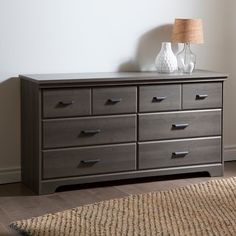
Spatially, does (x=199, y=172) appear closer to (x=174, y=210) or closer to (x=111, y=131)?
(x=111, y=131)

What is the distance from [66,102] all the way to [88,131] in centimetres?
25

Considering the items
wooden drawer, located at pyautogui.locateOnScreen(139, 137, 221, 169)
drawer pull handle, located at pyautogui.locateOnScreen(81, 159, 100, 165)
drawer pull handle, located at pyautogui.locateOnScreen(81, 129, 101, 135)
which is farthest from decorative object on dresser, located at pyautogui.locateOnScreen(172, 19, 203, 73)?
drawer pull handle, located at pyautogui.locateOnScreen(81, 159, 100, 165)

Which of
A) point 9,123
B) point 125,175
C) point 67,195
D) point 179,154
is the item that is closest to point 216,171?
point 179,154

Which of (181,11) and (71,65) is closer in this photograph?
(71,65)

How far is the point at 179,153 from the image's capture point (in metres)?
4.67

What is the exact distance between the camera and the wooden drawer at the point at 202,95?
4641 mm

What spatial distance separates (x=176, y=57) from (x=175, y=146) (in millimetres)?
782

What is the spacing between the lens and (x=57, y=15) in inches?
183

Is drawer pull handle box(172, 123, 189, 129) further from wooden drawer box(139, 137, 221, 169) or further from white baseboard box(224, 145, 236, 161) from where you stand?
white baseboard box(224, 145, 236, 161)

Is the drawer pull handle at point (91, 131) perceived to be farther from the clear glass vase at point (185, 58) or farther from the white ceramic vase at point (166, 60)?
the clear glass vase at point (185, 58)

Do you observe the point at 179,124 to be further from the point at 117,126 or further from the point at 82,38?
the point at 82,38

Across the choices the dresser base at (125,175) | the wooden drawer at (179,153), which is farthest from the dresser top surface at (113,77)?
the dresser base at (125,175)

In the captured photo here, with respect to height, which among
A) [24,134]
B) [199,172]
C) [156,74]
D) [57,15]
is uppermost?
[57,15]

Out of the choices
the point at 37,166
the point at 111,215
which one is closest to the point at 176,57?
the point at 37,166
